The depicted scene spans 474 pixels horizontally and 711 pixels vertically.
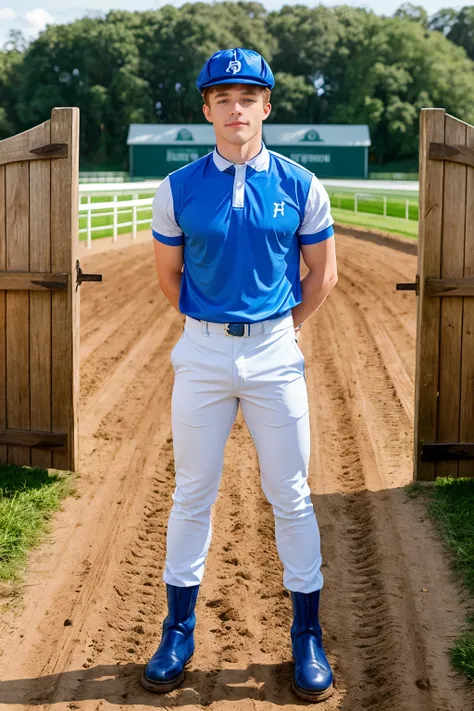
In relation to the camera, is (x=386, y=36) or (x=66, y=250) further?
(x=386, y=36)

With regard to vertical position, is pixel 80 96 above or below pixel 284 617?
above

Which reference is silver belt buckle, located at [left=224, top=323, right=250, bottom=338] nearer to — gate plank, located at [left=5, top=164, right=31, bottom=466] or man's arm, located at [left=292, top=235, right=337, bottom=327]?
man's arm, located at [left=292, top=235, right=337, bottom=327]

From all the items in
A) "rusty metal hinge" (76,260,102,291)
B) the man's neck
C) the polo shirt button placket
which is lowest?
"rusty metal hinge" (76,260,102,291)

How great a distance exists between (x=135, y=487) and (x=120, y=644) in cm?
213

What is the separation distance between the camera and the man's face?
3520 millimetres

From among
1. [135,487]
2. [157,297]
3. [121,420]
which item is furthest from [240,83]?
[157,297]

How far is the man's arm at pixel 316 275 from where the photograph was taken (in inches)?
150

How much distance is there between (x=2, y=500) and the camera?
5.69 metres


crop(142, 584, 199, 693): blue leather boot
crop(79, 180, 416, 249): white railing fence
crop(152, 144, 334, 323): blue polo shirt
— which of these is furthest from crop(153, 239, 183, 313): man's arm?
crop(79, 180, 416, 249): white railing fence

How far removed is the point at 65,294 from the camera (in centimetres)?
625

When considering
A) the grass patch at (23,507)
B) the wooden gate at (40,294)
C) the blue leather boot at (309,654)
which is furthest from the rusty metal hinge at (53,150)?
the blue leather boot at (309,654)

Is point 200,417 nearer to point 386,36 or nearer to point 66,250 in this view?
point 66,250

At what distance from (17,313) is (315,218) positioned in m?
3.26

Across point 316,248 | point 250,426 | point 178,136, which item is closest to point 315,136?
point 178,136
